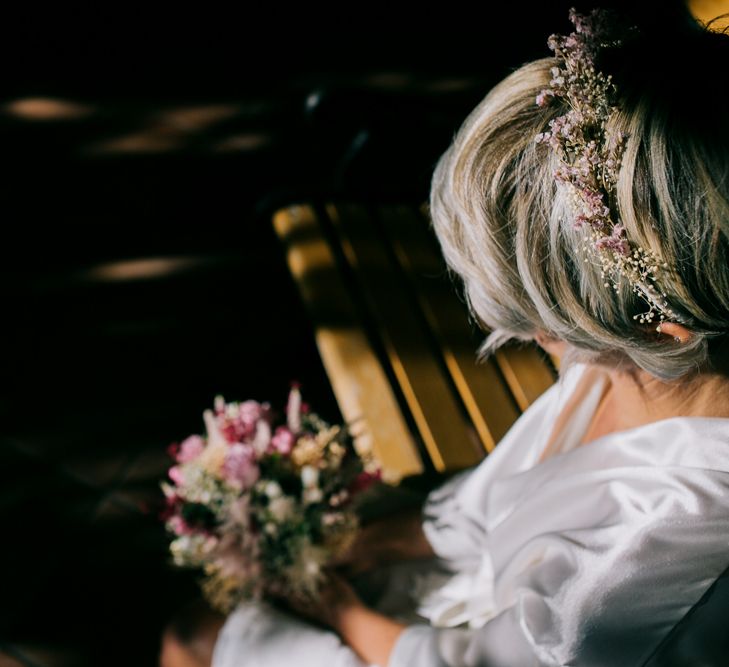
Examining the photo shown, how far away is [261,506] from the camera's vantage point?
1562mm

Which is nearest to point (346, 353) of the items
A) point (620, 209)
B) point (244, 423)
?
point (244, 423)

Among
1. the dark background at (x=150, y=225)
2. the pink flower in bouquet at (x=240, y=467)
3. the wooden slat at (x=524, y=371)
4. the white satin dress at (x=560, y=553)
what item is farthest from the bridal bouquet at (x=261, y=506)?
the dark background at (x=150, y=225)

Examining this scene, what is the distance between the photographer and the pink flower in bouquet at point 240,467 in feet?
5.04

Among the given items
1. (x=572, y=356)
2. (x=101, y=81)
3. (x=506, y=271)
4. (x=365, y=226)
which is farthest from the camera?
(x=101, y=81)

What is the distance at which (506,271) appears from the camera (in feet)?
3.85

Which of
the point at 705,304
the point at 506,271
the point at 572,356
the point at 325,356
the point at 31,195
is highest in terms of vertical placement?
the point at 31,195

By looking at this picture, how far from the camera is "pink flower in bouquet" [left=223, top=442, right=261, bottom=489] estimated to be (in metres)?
1.54

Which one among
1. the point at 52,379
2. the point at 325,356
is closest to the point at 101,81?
the point at 52,379

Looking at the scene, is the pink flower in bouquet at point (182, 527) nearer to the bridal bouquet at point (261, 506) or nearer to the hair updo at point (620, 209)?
the bridal bouquet at point (261, 506)

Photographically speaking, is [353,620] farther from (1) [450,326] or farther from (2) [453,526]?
(1) [450,326]

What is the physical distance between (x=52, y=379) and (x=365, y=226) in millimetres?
1347

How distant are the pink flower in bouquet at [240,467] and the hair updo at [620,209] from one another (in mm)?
609

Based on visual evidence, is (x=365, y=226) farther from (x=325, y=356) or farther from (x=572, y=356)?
(x=572, y=356)

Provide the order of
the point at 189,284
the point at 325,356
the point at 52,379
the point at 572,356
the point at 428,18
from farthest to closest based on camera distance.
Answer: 1. the point at 428,18
2. the point at 189,284
3. the point at 52,379
4. the point at 325,356
5. the point at 572,356
